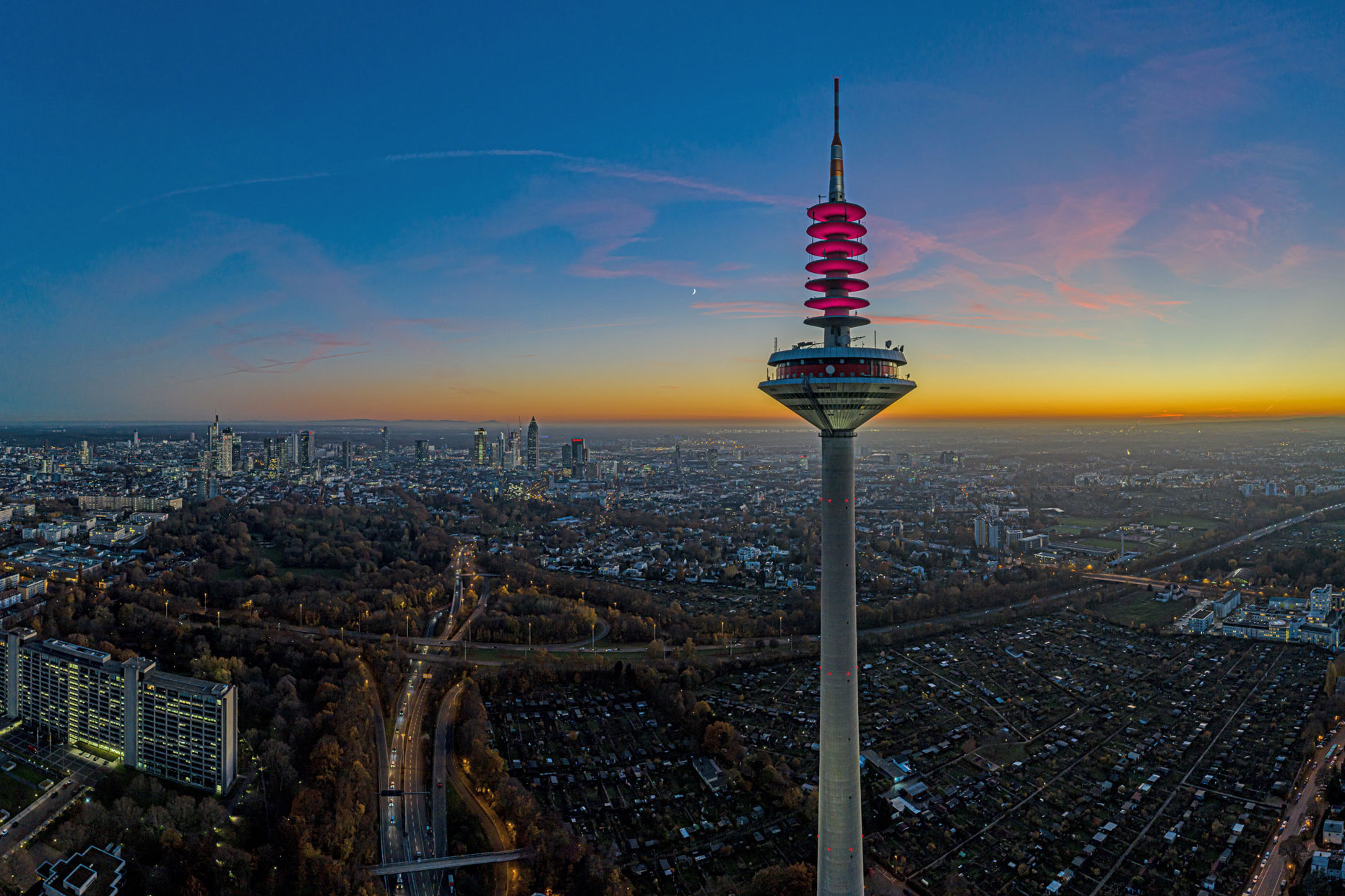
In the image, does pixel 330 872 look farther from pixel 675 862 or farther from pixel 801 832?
pixel 801 832

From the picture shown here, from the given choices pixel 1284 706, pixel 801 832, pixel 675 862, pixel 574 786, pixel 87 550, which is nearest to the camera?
pixel 675 862

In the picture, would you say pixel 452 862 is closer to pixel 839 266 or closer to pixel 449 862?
pixel 449 862

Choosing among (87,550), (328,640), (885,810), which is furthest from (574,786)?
(87,550)

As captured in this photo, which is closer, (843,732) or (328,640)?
(843,732)

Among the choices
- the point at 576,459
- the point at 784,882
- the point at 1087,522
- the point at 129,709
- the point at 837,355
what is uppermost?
the point at 837,355

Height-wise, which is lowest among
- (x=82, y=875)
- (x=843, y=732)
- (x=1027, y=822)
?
(x=1027, y=822)

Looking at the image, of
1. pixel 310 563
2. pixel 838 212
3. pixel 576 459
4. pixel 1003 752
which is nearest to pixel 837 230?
pixel 838 212
